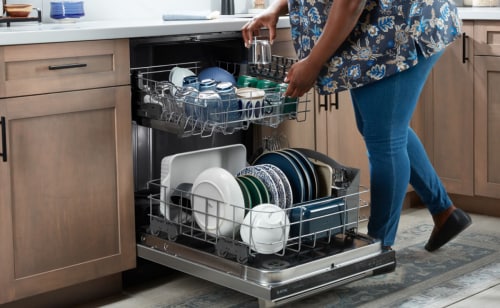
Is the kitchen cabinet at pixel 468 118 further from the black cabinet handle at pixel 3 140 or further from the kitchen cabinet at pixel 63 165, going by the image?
the black cabinet handle at pixel 3 140

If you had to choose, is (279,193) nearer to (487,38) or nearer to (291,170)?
(291,170)

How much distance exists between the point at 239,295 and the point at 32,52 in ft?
3.13

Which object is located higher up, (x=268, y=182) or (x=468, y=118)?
(x=468, y=118)

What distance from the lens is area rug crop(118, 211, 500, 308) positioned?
276cm

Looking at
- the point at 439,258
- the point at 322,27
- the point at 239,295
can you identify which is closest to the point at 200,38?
the point at 322,27

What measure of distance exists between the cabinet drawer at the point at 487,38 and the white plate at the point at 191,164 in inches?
46.7

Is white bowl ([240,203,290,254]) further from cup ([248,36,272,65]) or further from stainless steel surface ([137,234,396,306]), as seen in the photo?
cup ([248,36,272,65])

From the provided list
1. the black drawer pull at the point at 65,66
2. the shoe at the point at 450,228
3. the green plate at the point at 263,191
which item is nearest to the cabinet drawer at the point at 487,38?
the shoe at the point at 450,228

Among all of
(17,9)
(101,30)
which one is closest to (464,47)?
(101,30)

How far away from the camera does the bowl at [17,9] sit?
2859 mm

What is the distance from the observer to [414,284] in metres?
2.91

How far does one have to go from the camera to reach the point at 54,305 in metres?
2.76

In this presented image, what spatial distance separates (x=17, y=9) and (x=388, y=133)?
120 centimetres

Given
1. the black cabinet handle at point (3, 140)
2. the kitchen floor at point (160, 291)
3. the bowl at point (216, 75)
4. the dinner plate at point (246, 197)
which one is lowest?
the kitchen floor at point (160, 291)
